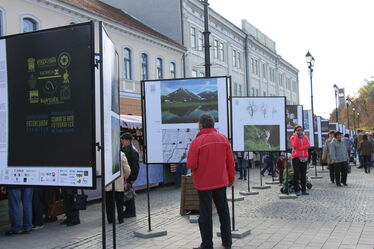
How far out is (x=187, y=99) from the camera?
782 cm

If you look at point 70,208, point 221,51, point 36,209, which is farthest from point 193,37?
point 36,209

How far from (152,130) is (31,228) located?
283 centimetres

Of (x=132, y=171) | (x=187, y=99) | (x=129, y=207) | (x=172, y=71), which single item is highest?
(x=172, y=71)

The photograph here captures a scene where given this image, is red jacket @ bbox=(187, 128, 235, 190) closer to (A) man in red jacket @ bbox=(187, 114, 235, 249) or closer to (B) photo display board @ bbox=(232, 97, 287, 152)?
(A) man in red jacket @ bbox=(187, 114, 235, 249)

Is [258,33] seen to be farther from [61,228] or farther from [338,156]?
[61,228]

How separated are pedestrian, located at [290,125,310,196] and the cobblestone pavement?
621mm

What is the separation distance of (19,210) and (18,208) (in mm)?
52

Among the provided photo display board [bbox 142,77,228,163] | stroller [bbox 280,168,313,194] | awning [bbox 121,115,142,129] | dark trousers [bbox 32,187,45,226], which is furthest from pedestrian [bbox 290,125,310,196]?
dark trousers [bbox 32,187,45,226]

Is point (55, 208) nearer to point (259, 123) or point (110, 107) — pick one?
point (110, 107)

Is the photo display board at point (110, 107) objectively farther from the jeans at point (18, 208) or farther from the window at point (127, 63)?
the window at point (127, 63)

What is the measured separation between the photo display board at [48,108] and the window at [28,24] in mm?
15890

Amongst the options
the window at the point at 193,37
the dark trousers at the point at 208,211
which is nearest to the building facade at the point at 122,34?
the window at the point at 193,37

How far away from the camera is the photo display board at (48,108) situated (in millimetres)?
4059

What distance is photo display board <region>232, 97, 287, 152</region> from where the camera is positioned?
1185 centimetres
